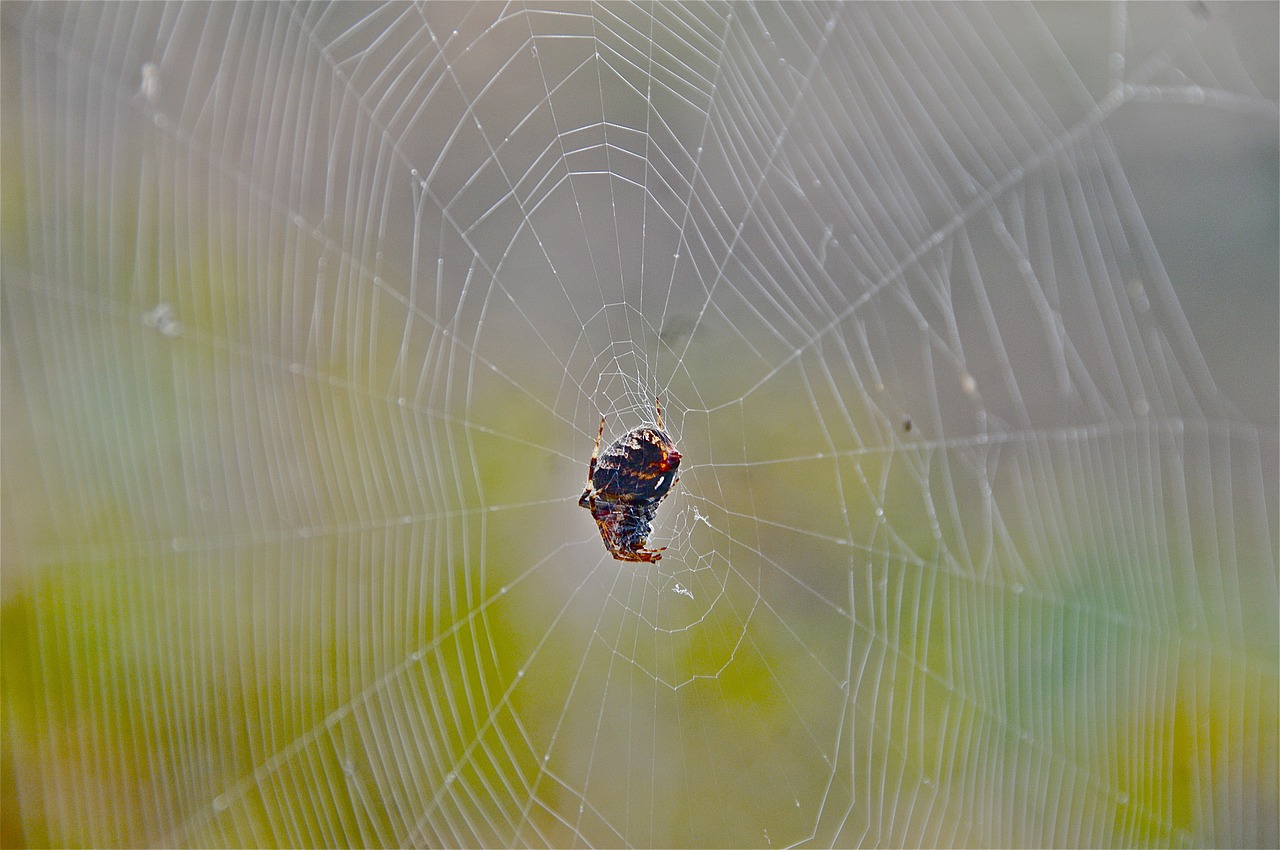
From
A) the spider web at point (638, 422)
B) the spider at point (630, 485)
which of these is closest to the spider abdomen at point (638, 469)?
the spider at point (630, 485)

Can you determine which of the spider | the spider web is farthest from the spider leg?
the spider web

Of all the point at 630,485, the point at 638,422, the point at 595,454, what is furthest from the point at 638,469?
the point at 638,422

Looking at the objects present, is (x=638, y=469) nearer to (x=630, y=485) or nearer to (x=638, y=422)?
(x=630, y=485)

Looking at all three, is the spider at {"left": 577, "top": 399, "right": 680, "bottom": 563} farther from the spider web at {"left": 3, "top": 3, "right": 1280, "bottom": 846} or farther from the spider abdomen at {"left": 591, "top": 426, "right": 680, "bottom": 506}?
the spider web at {"left": 3, "top": 3, "right": 1280, "bottom": 846}

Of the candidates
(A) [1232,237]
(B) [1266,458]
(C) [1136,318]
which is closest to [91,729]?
(C) [1136,318]

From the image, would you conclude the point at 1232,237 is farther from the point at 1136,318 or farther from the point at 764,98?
the point at 764,98

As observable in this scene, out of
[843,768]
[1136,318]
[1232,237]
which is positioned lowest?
[843,768]
